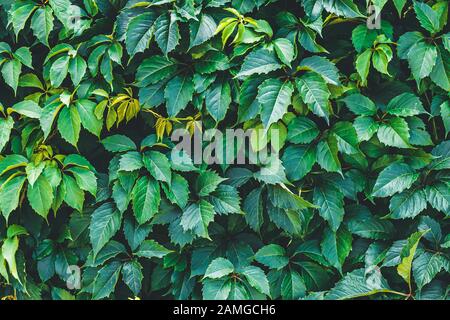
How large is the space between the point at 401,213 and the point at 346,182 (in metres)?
0.23

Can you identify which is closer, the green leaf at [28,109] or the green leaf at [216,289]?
the green leaf at [216,289]

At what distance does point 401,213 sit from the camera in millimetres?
2121

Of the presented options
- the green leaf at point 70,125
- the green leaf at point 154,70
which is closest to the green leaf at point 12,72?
the green leaf at point 70,125

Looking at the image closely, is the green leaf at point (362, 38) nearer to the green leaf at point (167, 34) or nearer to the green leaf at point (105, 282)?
the green leaf at point (167, 34)

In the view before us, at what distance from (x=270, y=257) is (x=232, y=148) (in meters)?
0.44

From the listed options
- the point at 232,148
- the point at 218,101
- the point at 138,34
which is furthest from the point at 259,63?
the point at 138,34

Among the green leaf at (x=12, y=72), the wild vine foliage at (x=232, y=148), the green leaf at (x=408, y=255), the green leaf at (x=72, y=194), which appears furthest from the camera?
the green leaf at (x=12, y=72)

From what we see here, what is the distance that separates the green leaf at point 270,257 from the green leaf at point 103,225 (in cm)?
55

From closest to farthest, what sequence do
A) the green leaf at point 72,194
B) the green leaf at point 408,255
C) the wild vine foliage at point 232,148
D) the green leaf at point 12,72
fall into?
the green leaf at point 408,255 → the wild vine foliage at point 232,148 → the green leaf at point 72,194 → the green leaf at point 12,72

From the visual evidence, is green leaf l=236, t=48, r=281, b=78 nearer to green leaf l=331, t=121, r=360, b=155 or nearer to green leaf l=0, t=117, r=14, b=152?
green leaf l=331, t=121, r=360, b=155

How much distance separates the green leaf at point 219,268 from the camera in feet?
7.01

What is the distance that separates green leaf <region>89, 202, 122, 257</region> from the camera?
88.8 inches

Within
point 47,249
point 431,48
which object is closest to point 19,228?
point 47,249
